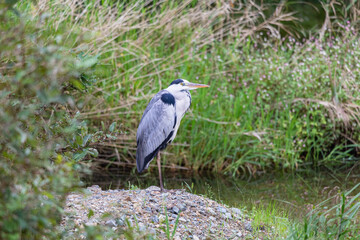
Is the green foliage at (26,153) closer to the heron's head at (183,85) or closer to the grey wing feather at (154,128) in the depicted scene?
the grey wing feather at (154,128)

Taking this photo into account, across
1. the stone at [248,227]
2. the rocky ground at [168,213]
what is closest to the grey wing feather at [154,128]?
the rocky ground at [168,213]

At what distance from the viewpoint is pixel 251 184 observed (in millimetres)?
6027

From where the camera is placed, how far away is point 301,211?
4.79 metres

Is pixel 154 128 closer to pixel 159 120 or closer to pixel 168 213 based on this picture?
pixel 159 120

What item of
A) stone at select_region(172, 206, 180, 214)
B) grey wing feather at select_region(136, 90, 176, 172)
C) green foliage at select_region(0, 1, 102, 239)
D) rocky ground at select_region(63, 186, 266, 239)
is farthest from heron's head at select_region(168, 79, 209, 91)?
green foliage at select_region(0, 1, 102, 239)

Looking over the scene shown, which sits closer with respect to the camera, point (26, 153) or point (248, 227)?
point (26, 153)

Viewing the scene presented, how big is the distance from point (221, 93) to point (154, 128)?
6.51ft

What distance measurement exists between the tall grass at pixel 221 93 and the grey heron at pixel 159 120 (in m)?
1.15

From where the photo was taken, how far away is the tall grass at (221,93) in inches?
249

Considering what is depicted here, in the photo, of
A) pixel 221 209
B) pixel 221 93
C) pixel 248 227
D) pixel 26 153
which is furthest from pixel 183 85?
pixel 26 153

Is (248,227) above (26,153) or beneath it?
beneath

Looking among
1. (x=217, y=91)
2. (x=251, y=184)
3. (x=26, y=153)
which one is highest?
(x=26, y=153)

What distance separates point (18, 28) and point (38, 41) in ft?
1.04

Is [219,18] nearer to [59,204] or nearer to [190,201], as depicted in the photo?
[190,201]
